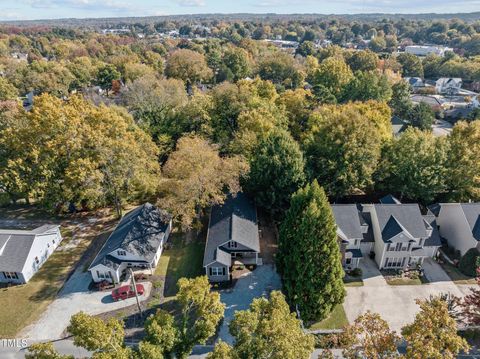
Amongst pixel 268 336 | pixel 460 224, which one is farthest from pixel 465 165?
pixel 268 336

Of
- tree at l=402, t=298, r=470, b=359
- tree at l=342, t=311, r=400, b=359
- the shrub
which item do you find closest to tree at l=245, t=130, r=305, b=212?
the shrub

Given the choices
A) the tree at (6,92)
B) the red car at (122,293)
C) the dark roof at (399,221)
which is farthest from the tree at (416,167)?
the tree at (6,92)

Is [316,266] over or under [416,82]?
over

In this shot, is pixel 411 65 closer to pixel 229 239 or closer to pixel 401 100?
pixel 401 100

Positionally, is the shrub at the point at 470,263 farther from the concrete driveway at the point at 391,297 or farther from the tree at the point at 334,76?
the tree at the point at 334,76

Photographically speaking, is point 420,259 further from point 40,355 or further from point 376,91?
point 376,91
